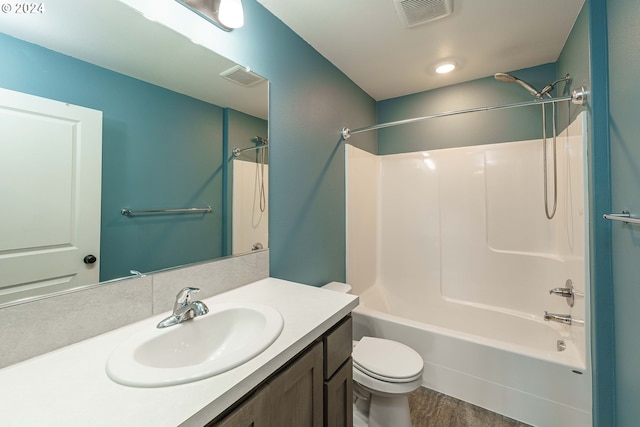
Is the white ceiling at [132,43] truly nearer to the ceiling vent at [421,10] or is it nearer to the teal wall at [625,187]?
the ceiling vent at [421,10]

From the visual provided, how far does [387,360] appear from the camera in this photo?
144 cm

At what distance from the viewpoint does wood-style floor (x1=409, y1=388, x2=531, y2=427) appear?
152 cm

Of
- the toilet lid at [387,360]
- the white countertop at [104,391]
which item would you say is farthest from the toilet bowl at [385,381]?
the white countertop at [104,391]

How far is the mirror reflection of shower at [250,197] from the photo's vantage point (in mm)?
1311

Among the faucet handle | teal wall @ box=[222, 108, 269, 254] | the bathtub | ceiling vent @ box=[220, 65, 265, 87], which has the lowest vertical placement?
the bathtub

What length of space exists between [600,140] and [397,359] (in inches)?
59.8

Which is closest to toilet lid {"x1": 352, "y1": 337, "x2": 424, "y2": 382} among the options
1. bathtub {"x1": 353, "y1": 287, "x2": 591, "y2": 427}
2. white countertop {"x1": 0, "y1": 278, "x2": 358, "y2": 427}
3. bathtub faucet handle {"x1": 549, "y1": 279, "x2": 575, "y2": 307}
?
bathtub {"x1": 353, "y1": 287, "x2": 591, "y2": 427}

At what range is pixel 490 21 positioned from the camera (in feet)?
5.10

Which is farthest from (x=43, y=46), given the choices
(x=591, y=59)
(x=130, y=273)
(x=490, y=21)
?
A: (x=591, y=59)

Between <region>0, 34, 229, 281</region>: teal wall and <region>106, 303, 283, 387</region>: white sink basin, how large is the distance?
0.27 metres

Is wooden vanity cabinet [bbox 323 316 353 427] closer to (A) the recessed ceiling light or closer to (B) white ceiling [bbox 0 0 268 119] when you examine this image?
(B) white ceiling [bbox 0 0 268 119]

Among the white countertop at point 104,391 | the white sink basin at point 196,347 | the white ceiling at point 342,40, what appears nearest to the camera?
the white countertop at point 104,391

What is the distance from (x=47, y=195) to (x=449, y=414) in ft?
7.26

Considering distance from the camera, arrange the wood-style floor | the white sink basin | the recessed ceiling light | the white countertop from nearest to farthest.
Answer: the white countertop, the white sink basin, the wood-style floor, the recessed ceiling light
